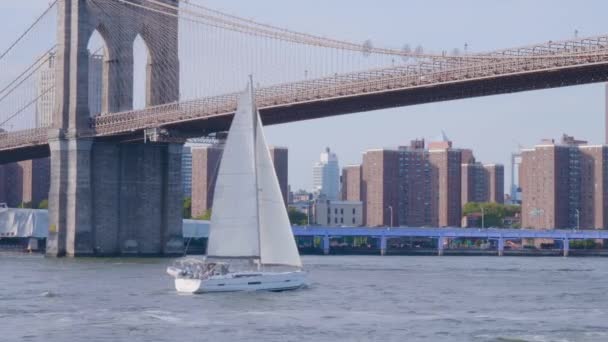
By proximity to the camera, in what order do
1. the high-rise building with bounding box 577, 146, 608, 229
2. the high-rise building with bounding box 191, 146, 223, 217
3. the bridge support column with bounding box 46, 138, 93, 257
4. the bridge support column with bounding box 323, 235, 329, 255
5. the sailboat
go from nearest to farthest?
the sailboat, the bridge support column with bounding box 46, 138, 93, 257, the bridge support column with bounding box 323, 235, 329, 255, the high-rise building with bounding box 577, 146, 608, 229, the high-rise building with bounding box 191, 146, 223, 217

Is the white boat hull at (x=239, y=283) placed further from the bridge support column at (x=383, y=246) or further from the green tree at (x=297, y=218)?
the green tree at (x=297, y=218)

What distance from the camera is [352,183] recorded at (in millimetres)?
172500

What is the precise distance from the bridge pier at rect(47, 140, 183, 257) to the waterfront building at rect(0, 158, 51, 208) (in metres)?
64.9

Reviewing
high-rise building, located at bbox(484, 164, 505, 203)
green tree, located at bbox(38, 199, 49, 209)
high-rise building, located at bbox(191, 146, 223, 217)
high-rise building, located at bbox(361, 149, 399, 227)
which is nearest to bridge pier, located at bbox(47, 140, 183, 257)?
green tree, located at bbox(38, 199, 49, 209)

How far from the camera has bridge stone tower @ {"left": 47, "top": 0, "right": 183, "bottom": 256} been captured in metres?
67.8

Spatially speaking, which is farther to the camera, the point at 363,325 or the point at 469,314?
the point at 469,314

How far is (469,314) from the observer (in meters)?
35.8

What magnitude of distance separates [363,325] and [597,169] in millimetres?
114415

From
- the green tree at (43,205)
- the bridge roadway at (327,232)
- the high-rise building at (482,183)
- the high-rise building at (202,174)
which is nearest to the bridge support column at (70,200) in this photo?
the bridge roadway at (327,232)

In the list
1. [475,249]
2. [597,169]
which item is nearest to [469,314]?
[475,249]

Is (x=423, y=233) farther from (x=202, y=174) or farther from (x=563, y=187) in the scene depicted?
(x=202, y=174)

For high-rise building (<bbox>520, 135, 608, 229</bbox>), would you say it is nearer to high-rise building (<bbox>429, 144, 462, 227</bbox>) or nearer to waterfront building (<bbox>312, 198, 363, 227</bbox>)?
high-rise building (<bbox>429, 144, 462, 227</bbox>)

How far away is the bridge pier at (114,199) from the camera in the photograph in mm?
67562

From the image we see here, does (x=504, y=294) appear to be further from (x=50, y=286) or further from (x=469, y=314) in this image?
(x=50, y=286)
